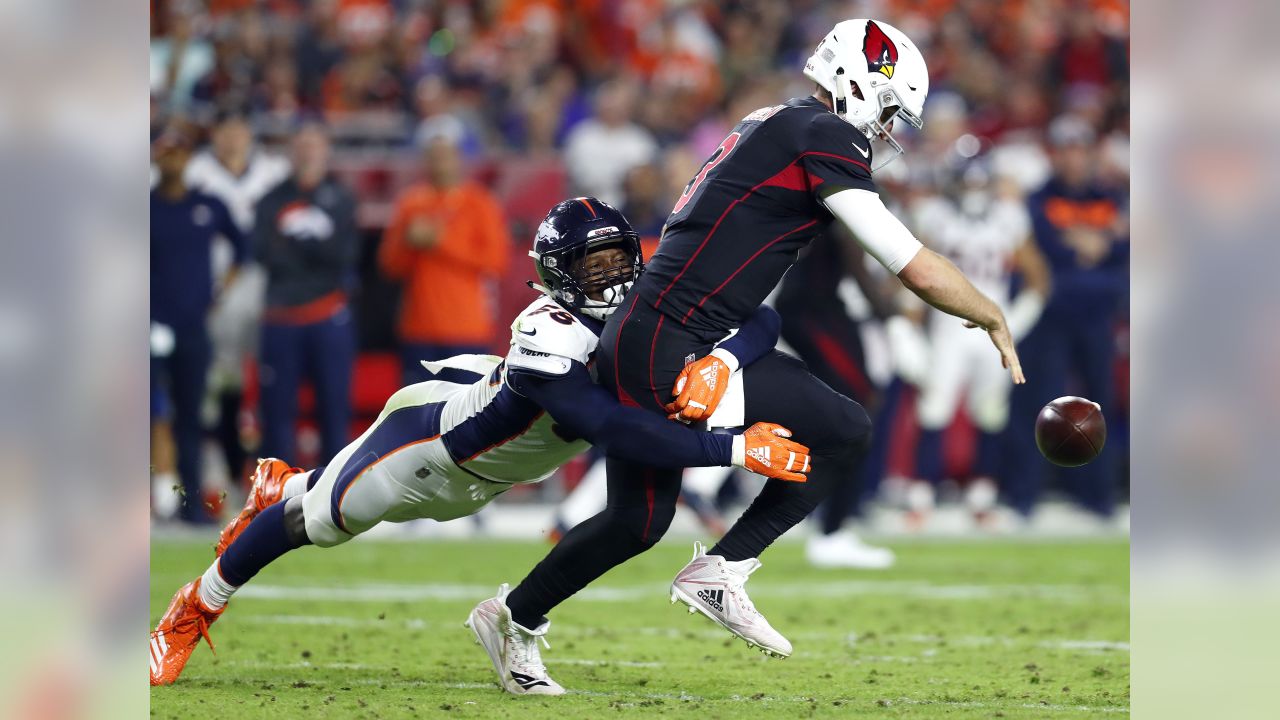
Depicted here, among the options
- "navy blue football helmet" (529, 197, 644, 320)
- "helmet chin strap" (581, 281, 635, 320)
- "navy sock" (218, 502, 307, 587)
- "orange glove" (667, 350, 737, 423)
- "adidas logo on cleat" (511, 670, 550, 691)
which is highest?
"navy blue football helmet" (529, 197, 644, 320)

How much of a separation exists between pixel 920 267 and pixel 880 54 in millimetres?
720

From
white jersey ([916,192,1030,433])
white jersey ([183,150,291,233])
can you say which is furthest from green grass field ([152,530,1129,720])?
white jersey ([183,150,291,233])

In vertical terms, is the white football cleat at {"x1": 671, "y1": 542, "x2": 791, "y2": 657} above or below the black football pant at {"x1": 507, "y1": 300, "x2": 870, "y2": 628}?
below

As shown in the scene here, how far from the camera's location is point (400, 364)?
36.9ft

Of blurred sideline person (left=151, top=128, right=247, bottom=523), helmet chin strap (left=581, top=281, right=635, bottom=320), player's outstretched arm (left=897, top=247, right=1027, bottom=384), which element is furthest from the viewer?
blurred sideline person (left=151, top=128, right=247, bottom=523)

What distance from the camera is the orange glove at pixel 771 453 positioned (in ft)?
15.1

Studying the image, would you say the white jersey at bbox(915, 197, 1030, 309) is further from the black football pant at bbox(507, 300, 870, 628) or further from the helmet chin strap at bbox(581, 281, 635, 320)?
the helmet chin strap at bbox(581, 281, 635, 320)

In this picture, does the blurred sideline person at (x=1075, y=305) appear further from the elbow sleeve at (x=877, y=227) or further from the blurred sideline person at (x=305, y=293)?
the elbow sleeve at (x=877, y=227)

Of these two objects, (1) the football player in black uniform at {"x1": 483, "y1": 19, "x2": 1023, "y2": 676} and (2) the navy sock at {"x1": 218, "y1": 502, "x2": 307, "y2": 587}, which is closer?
(1) the football player in black uniform at {"x1": 483, "y1": 19, "x2": 1023, "y2": 676}

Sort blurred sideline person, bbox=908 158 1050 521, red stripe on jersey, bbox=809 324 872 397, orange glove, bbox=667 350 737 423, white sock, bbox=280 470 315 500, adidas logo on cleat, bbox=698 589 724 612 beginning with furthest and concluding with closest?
blurred sideline person, bbox=908 158 1050 521
red stripe on jersey, bbox=809 324 872 397
white sock, bbox=280 470 315 500
adidas logo on cleat, bbox=698 589 724 612
orange glove, bbox=667 350 737 423

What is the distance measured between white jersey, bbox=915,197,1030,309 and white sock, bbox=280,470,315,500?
6952 millimetres

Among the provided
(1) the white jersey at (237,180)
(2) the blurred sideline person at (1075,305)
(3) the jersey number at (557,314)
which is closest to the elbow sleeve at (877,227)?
(3) the jersey number at (557,314)

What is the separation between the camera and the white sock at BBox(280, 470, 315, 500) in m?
5.44

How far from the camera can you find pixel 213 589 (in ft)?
17.1
